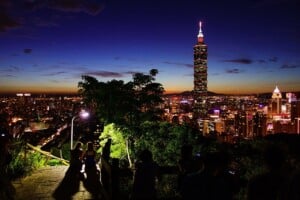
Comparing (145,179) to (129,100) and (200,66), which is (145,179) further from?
(200,66)

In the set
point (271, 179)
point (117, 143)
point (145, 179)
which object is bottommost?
point (117, 143)

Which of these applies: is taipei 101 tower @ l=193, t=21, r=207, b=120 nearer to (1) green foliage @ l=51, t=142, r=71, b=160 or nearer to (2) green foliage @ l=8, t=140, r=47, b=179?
(1) green foliage @ l=51, t=142, r=71, b=160

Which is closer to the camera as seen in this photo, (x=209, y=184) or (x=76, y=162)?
(x=209, y=184)

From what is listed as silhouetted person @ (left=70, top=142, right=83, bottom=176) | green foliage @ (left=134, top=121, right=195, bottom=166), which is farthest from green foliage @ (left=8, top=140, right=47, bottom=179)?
green foliage @ (left=134, top=121, right=195, bottom=166)

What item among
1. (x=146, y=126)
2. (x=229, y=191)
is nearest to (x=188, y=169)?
(x=229, y=191)

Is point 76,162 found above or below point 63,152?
above

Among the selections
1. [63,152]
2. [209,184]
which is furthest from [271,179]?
[63,152]

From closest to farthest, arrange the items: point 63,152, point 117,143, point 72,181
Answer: point 72,181 < point 117,143 < point 63,152
